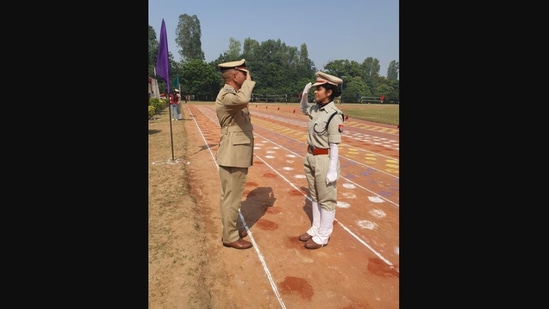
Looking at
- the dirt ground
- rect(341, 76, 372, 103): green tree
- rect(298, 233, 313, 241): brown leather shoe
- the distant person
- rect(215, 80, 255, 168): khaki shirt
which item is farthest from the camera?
rect(341, 76, 372, 103): green tree

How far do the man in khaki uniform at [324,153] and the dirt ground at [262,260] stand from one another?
1.04 feet

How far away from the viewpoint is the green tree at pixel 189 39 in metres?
74.7

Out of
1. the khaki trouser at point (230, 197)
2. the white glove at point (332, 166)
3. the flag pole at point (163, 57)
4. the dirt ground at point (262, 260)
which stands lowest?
the dirt ground at point (262, 260)

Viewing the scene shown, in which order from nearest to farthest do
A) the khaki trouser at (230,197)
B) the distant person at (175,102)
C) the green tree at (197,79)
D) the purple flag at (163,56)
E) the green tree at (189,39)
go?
the khaki trouser at (230,197)
the purple flag at (163,56)
the distant person at (175,102)
the green tree at (197,79)
the green tree at (189,39)

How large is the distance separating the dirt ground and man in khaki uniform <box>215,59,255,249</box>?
12.7 inches

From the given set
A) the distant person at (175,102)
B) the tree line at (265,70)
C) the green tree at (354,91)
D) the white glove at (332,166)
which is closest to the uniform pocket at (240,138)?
the white glove at (332,166)

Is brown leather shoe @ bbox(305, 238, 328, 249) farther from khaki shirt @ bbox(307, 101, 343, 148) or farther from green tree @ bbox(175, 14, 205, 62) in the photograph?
green tree @ bbox(175, 14, 205, 62)

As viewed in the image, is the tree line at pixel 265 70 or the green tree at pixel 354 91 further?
the green tree at pixel 354 91

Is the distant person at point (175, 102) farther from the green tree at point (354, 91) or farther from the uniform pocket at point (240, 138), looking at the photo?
the green tree at point (354, 91)

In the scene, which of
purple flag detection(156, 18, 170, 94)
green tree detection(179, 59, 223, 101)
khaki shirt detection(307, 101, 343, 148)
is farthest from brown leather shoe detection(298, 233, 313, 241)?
green tree detection(179, 59, 223, 101)

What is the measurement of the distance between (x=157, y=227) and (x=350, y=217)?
270cm

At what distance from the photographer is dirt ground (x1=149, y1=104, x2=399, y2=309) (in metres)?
2.42

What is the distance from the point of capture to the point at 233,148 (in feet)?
10.1
